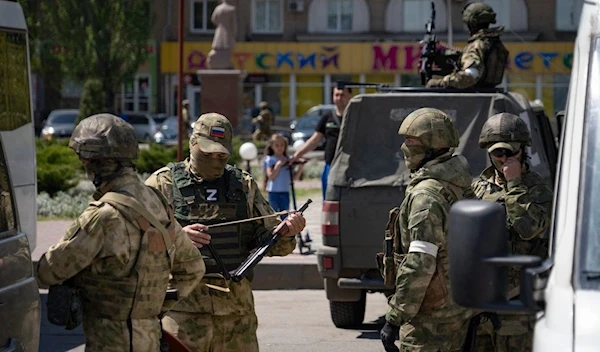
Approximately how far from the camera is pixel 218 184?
5867mm

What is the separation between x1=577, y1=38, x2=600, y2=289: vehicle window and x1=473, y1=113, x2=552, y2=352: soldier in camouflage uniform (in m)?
2.05

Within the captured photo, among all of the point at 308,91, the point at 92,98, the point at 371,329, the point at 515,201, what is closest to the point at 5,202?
the point at 515,201

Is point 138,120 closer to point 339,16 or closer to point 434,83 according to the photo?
point 339,16

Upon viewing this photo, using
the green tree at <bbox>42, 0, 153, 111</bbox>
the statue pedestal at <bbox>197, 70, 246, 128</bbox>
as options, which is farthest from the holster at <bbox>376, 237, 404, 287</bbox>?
the green tree at <bbox>42, 0, 153, 111</bbox>

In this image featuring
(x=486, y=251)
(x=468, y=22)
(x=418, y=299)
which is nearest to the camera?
(x=486, y=251)

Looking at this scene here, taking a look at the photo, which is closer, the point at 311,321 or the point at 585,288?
the point at 585,288

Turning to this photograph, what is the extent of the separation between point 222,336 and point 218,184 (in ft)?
2.38

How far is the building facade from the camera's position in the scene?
49.3 meters

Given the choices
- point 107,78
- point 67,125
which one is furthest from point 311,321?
point 107,78

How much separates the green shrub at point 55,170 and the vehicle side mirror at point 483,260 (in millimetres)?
15530

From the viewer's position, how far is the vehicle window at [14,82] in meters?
11.0

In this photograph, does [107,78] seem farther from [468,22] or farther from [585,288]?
[585,288]

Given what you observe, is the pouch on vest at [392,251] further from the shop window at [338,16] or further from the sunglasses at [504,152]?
the shop window at [338,16]

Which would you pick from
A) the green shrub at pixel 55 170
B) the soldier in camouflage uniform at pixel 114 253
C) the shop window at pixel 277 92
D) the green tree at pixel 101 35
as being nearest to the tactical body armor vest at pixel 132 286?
the soldier in camouflage uniform at pixel 114 253
